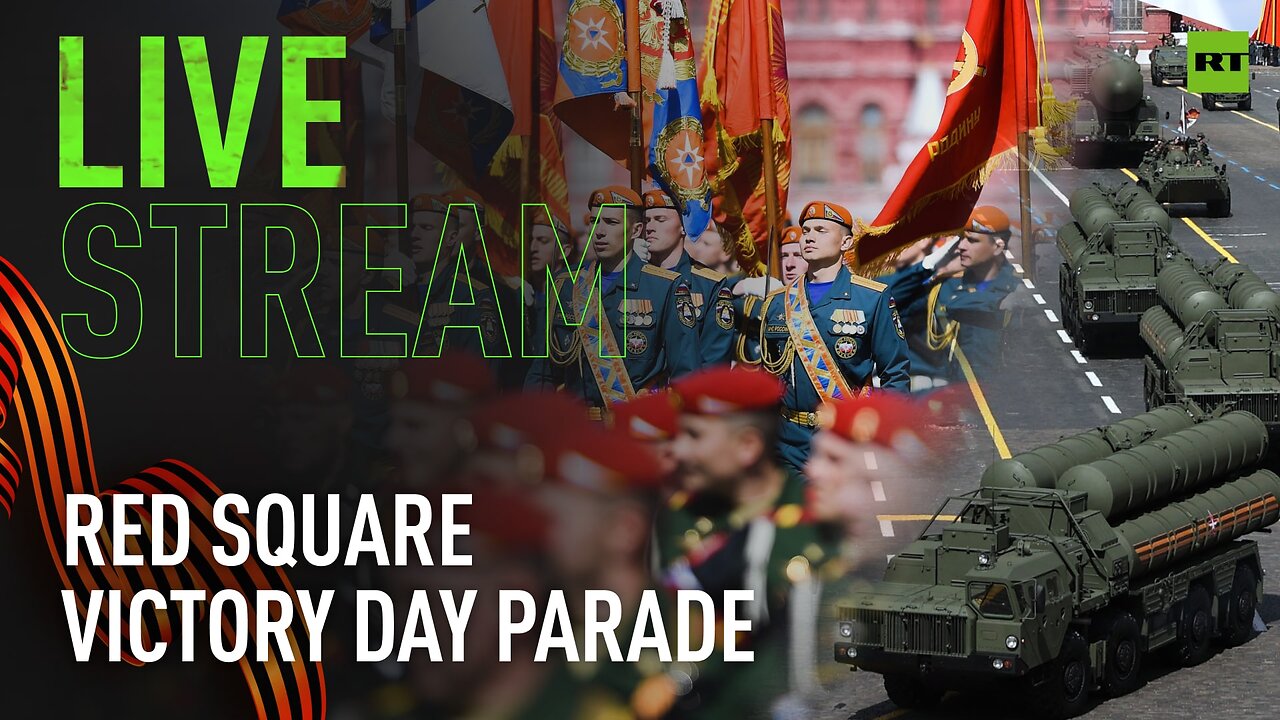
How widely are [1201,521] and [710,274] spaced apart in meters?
7.17

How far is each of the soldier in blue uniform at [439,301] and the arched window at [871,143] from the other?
520 centimetres

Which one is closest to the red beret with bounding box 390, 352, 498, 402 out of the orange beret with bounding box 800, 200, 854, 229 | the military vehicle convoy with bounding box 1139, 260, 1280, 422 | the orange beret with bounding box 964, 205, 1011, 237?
the orange beret with bounding box 800, 200, 854, 229

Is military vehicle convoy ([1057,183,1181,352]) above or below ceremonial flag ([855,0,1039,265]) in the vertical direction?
below

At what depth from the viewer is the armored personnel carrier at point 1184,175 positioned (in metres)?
59.7

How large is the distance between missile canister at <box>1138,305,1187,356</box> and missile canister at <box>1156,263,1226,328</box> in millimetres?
217

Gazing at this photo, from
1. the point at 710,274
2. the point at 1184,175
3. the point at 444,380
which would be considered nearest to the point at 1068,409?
the point at 710,274

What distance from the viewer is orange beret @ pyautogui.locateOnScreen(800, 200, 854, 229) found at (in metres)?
30.5

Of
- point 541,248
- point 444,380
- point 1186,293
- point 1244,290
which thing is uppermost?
point 541,248

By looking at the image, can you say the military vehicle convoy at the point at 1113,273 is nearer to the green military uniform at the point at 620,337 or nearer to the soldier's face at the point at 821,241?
the soldier's face at the point at 821,241

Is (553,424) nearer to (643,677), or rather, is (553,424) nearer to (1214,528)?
(643,677)

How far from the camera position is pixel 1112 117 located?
219 feet

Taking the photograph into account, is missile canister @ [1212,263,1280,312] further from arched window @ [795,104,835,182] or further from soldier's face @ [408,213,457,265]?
soldier's face @ [408,213,457,265]

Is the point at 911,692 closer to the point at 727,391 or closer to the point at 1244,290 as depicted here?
the point at 727,391

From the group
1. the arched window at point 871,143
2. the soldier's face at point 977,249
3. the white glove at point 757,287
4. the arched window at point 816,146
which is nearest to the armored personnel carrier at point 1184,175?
the soldier's face at point 977,249
